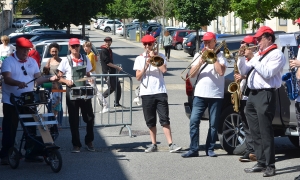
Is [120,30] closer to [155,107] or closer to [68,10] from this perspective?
[68,10]

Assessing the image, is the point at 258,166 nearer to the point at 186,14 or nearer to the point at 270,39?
the point at 270,39

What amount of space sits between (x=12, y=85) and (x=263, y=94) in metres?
3.48

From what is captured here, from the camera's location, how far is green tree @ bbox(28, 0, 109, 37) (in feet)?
108

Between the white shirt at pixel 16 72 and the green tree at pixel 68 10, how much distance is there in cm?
2327

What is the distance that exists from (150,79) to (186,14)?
88.7 feet

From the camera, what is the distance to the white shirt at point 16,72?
31.4 feet

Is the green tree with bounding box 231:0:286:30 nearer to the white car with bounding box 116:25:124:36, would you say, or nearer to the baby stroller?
the baby stroller

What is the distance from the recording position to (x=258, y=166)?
9094 mm

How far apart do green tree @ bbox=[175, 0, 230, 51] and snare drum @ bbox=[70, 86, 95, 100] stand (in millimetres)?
26788

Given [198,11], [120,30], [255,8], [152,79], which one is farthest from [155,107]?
[120,30]

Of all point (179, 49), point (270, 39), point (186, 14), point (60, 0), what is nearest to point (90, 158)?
point (270, 39)

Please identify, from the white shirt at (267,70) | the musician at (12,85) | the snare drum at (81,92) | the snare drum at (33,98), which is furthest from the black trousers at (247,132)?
the musician at (12,85)

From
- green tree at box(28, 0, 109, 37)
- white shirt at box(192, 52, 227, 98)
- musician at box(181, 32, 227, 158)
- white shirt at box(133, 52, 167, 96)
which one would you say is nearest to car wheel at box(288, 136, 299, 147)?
musician at box(181, 32, 227, 158)

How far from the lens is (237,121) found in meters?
10.5
